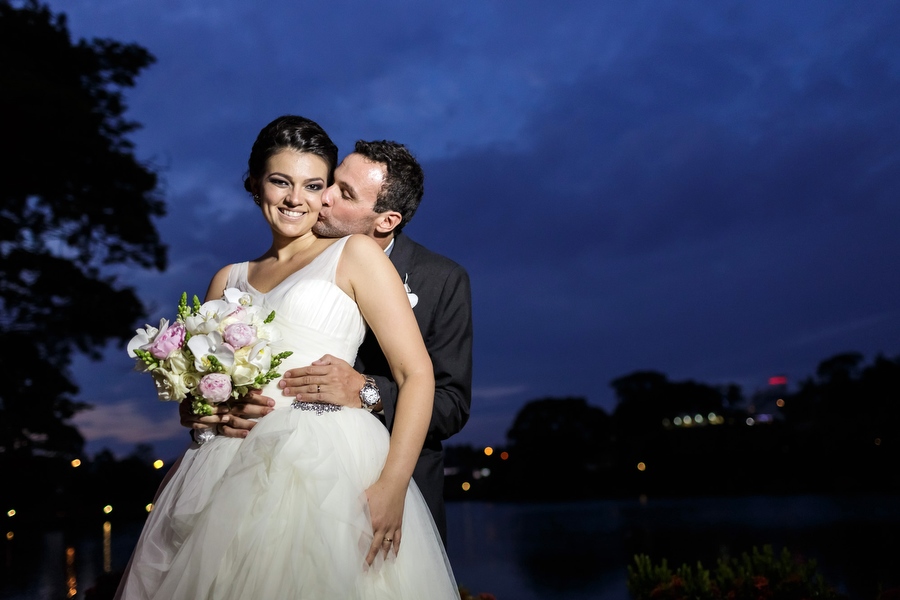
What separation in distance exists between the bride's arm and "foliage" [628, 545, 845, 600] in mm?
3271

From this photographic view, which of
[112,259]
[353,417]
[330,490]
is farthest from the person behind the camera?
[112,259]

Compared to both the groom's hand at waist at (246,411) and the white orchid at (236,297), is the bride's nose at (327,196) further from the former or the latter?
the groom's hand at waist at (246,411)

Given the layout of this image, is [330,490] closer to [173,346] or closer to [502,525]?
[173,346]

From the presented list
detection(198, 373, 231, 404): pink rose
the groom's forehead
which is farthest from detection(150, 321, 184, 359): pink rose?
the groom's forehead

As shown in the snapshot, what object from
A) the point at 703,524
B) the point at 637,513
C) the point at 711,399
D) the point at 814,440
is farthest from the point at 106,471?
the point at 711,399

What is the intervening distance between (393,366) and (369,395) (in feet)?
0.41

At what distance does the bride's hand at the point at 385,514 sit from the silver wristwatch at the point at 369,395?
28cm

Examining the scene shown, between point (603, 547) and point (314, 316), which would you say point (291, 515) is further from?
point (603, 547)

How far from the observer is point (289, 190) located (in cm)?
262

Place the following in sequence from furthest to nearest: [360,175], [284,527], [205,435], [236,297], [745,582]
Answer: [745,582] → [360,175] → [205,435] → [236,297] → [284,527]

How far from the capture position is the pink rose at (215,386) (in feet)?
6.68

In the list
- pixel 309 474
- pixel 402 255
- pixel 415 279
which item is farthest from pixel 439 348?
pixel 309 474

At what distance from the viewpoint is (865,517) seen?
70.7 ft

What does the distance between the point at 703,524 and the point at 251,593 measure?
22841mm
